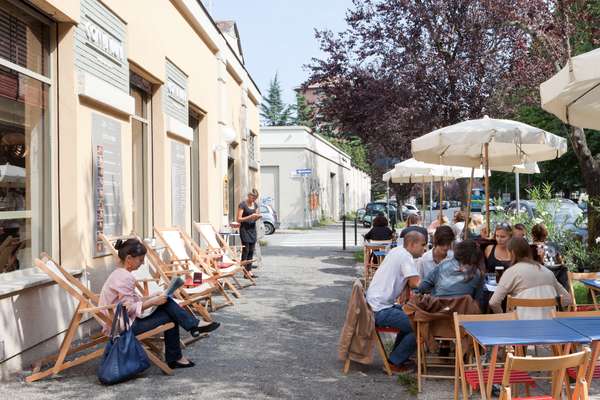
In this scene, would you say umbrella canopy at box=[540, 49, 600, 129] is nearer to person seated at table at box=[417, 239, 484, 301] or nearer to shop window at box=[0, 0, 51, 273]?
person seated at table at box=[417, 239, 484, 301]

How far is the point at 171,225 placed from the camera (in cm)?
Result: 1127

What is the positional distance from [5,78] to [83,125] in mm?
1264

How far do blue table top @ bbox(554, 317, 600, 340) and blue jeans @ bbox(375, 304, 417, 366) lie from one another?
1707 mm

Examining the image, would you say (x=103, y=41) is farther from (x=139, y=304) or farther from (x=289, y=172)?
(x=289, y=172)

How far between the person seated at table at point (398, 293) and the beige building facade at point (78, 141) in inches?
118

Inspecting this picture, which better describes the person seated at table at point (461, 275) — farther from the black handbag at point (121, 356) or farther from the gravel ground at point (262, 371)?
the black handbag at point (121, 356)

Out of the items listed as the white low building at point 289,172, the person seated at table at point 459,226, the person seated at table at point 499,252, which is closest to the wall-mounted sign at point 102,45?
the person seated at table at point 499,252

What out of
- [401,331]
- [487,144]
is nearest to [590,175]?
[487,144]

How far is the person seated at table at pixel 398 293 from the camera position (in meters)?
6.07

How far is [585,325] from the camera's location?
429cm

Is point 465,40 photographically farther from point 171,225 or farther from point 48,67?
point 48,67

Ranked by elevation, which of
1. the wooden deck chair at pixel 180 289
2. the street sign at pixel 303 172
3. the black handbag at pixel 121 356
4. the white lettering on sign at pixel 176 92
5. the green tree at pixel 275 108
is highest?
the green tree at pixel 275 108

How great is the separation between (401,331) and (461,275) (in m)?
0.74

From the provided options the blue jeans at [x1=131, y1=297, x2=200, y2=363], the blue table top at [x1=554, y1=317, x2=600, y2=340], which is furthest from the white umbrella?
the blue jeans at [x1=131, y1=297, x2=200, y2=363]
